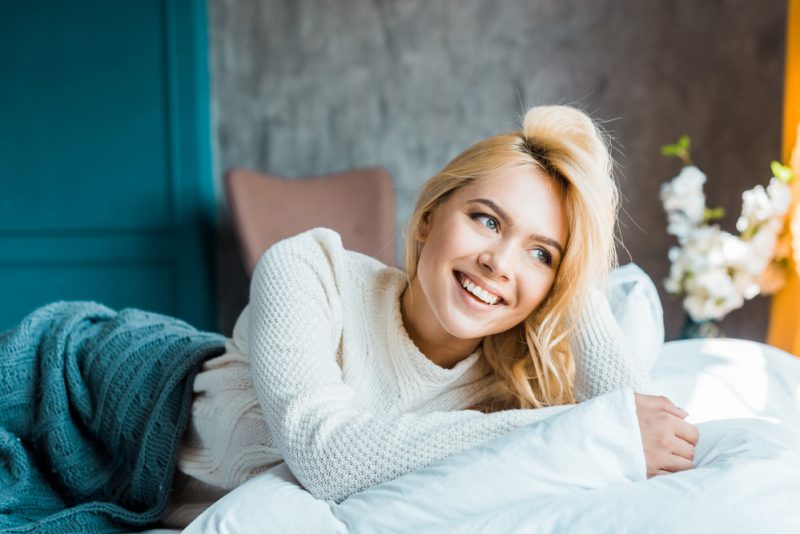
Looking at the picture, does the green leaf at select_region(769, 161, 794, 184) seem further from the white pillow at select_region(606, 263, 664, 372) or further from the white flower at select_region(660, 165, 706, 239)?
the white pillow at select_region(606, 263, 664, 372)

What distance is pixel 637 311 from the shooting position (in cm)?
169

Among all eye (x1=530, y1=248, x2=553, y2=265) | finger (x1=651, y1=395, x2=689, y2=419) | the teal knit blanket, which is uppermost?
eye (x1=530, y1=248, x2=553, y2=265)

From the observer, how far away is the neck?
4.94 ft

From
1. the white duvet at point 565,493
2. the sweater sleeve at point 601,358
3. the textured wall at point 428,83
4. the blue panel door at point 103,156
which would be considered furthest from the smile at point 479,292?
the blue panel door at point 103,156

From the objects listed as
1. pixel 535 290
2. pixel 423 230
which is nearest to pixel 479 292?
pixel 535 290

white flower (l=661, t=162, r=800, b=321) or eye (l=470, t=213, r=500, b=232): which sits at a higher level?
eye (l=470, t=213, r=500, b=232)

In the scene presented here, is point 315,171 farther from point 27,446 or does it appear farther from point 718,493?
point 718,493

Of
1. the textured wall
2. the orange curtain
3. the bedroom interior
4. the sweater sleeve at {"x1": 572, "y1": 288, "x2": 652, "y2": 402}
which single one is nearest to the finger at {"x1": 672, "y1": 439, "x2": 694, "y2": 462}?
the sweater sleeve at {"x1": 572, "y1": 288, "x2": 652, "y2": 402}

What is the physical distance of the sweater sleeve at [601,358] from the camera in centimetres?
145

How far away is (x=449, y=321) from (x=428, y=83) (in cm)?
283

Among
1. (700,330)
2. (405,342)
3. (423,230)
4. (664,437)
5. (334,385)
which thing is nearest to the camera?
(664,437)

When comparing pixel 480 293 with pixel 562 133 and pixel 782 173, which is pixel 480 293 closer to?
pixel 562 133

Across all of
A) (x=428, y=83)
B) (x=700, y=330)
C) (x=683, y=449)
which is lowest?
(x=700, y=330)

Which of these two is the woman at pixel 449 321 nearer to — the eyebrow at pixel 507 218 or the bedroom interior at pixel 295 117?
the eyebrow at pixel 507 218
